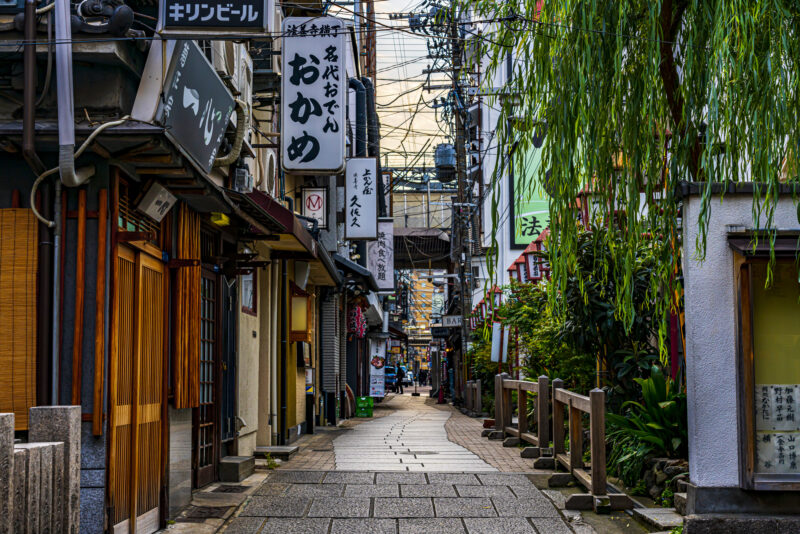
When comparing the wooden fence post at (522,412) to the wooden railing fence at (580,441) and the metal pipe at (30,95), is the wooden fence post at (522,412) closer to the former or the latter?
the wooden railing fence at (580,441)

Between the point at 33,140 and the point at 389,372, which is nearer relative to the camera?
the point at 33,140

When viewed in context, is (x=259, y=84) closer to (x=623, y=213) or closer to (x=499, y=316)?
(x=623, y=213)

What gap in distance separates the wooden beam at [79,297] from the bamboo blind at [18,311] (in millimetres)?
314

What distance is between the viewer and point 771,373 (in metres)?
8.42


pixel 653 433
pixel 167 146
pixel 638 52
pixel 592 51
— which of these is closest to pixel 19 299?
pixel 167 146

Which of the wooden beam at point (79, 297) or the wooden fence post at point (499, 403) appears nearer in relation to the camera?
the wooden beam at point (79, 297)

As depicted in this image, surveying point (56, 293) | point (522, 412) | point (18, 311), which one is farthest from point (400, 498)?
point (522, 412)

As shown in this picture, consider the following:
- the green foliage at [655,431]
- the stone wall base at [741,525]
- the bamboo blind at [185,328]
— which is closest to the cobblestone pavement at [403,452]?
the green foliage at [655,431]

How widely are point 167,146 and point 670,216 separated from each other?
186 inches

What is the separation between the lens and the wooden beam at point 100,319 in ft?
23.7

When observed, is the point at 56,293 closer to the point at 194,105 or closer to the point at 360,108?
the point at 194,105

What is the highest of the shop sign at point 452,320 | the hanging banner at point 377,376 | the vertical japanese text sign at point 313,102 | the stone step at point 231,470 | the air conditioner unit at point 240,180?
the vertical japanese text sign at point 313,102

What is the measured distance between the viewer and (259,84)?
15.2 m

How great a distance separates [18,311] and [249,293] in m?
7.32
